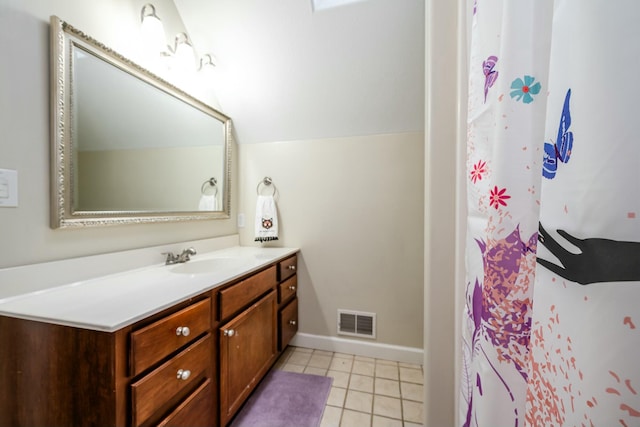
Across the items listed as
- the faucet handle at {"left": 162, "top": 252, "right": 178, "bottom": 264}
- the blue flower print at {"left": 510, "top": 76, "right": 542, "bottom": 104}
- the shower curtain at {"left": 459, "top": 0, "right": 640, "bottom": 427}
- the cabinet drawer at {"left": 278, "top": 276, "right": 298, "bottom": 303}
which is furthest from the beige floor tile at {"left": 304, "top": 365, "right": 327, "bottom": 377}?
the blue flower print at {"left": 510, "top": 76, "right": 542, "bottom": 104}

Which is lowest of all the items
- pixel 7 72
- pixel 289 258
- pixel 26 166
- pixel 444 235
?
pixel 289 258

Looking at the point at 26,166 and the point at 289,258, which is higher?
the point at 26,166

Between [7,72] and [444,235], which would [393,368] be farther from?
[7,72]

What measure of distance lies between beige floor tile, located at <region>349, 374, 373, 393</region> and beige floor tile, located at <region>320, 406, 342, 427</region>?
0.21m

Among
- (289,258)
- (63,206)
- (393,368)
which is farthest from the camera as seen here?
(289,258)

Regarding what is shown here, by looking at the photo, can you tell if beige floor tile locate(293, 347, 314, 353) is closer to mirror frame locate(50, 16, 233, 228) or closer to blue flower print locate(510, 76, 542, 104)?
mirror frame locate(50, 16, 233, 228)

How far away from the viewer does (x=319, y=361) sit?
184 centimetres

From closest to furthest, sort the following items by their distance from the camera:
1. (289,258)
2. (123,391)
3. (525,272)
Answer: (525,272), (123,391), (289,258)

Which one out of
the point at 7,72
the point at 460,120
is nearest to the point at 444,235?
the point at 460,120

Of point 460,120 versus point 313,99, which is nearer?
point 460,120

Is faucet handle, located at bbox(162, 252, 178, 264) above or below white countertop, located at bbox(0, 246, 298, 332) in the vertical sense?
above

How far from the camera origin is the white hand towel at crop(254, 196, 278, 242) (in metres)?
1.98

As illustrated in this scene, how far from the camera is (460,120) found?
0.72 m

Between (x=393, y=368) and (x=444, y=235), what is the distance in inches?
57.6
